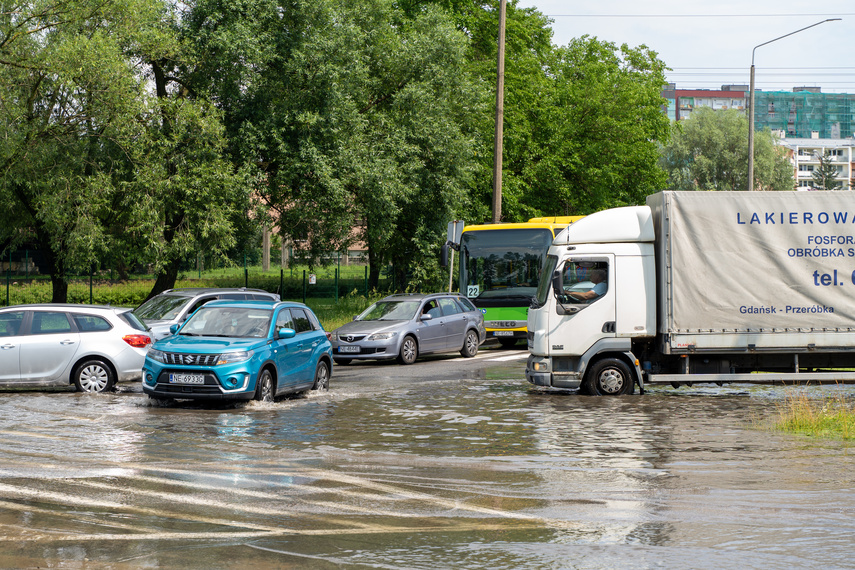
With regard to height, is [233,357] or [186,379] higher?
[233,357]

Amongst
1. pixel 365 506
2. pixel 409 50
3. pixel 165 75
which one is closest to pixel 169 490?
pixel 365 506

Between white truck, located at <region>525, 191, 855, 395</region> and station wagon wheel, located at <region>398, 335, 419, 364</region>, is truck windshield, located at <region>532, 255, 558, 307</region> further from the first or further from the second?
station wagon wheel, located at <region>398, 335, 419, 364</region>

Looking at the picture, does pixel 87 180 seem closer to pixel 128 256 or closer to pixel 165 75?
pixel 128 256

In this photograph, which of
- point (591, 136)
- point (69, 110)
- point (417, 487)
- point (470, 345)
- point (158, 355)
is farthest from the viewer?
point (591, 136)

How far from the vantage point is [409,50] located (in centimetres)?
3453

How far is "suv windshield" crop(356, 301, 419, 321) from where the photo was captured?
919 inches

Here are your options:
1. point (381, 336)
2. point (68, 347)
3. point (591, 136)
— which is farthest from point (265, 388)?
point (591, 136)

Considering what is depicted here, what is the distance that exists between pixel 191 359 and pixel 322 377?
3081 mm

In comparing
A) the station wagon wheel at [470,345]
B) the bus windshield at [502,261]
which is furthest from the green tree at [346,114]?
the station wagon wheel at [470,345]

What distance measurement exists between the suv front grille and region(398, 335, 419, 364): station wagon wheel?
8824mm

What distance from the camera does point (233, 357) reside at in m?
13.8

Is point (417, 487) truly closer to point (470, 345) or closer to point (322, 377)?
point (322, 377)

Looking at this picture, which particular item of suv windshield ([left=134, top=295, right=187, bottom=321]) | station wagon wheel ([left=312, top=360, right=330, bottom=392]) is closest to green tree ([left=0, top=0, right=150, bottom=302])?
suv windshield ([left=134, top=295, right=187, bottom=321])

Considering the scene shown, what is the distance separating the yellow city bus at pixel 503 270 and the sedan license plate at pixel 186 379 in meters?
14.1
